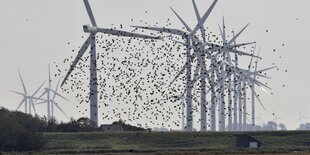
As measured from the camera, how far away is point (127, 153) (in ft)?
533

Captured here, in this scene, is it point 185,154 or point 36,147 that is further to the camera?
point 36,147

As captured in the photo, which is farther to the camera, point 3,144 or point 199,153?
point 3,144

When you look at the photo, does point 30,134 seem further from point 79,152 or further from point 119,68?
point 119,68

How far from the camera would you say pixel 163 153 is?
16100cm

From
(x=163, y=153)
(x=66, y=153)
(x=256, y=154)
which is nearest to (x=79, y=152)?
(x=66, y=153)

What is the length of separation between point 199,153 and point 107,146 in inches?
1578

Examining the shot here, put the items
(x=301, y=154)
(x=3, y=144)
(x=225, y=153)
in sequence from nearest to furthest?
1. (x=301, y=154)
2. (x=225, y=153)
3. (x=3, y=144)

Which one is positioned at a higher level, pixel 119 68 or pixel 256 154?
pixel 119 68

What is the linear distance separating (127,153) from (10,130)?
38965mm

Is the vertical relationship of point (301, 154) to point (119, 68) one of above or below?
below

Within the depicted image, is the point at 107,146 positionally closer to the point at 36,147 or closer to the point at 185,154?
the point at 36,147

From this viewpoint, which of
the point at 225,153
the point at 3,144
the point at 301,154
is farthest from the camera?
the point at 3,144

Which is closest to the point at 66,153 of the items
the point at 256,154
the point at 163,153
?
the point at 163,153

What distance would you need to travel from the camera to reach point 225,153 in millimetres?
162000
